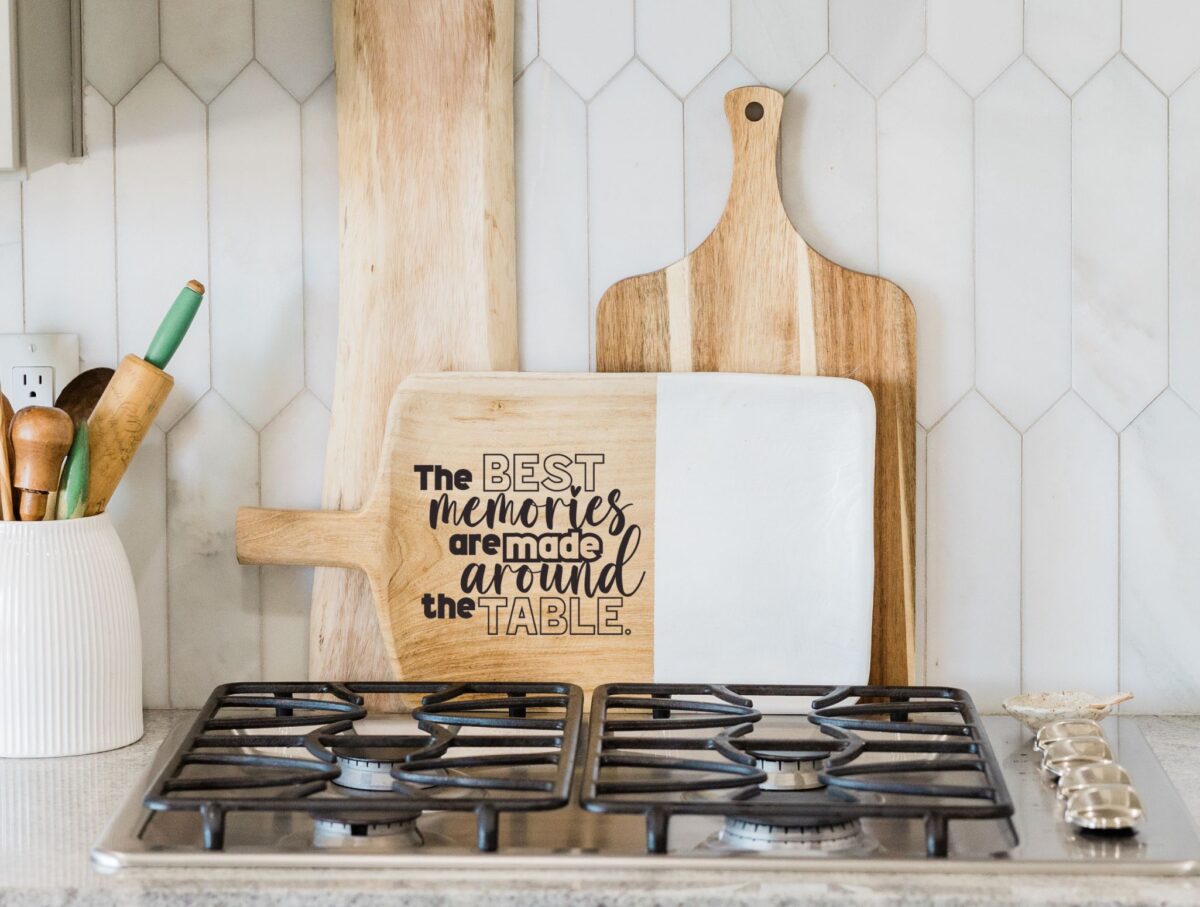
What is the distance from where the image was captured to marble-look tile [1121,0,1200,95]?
119 cm

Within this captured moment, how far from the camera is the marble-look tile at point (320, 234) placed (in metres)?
1.23

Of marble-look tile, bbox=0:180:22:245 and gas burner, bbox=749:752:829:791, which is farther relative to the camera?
marble-look tile, bbox=0:180:22:245

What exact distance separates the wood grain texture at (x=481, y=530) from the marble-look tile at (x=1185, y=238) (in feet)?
1.76

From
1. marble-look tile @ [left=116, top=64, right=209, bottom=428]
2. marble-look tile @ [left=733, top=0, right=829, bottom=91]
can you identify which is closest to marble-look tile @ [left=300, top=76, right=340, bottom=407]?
marble-look tile @ [left=116, top=64, right=209, bottom=428]

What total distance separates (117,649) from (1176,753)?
96 cm

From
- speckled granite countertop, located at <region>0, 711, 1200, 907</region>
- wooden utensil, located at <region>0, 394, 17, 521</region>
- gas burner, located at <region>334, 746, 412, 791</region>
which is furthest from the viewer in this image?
wooden utensil, located at <region>0, 394, 17, 521</region>

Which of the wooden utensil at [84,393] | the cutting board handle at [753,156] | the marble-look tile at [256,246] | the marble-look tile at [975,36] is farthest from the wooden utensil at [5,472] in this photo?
the marble-look tile at [975,36]

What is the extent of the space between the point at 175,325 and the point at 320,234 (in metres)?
0.19

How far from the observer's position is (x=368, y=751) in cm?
98

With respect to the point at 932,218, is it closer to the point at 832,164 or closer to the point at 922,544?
the point at 832,164

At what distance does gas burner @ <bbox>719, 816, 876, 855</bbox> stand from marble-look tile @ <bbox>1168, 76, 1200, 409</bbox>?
0.63m

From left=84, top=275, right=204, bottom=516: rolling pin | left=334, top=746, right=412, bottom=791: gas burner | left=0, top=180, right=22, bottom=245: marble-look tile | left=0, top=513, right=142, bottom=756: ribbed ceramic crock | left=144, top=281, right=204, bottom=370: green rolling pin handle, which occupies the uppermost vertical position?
left=0, top=180, right=22, bottom=245: marble-look tile

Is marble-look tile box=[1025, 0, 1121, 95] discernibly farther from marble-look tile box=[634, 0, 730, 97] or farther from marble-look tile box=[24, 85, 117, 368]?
marble-look tile box=[24, 85, 117, 368]

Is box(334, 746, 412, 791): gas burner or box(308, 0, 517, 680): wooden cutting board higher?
box(308, 0, 517, 680): wooden cutting board
